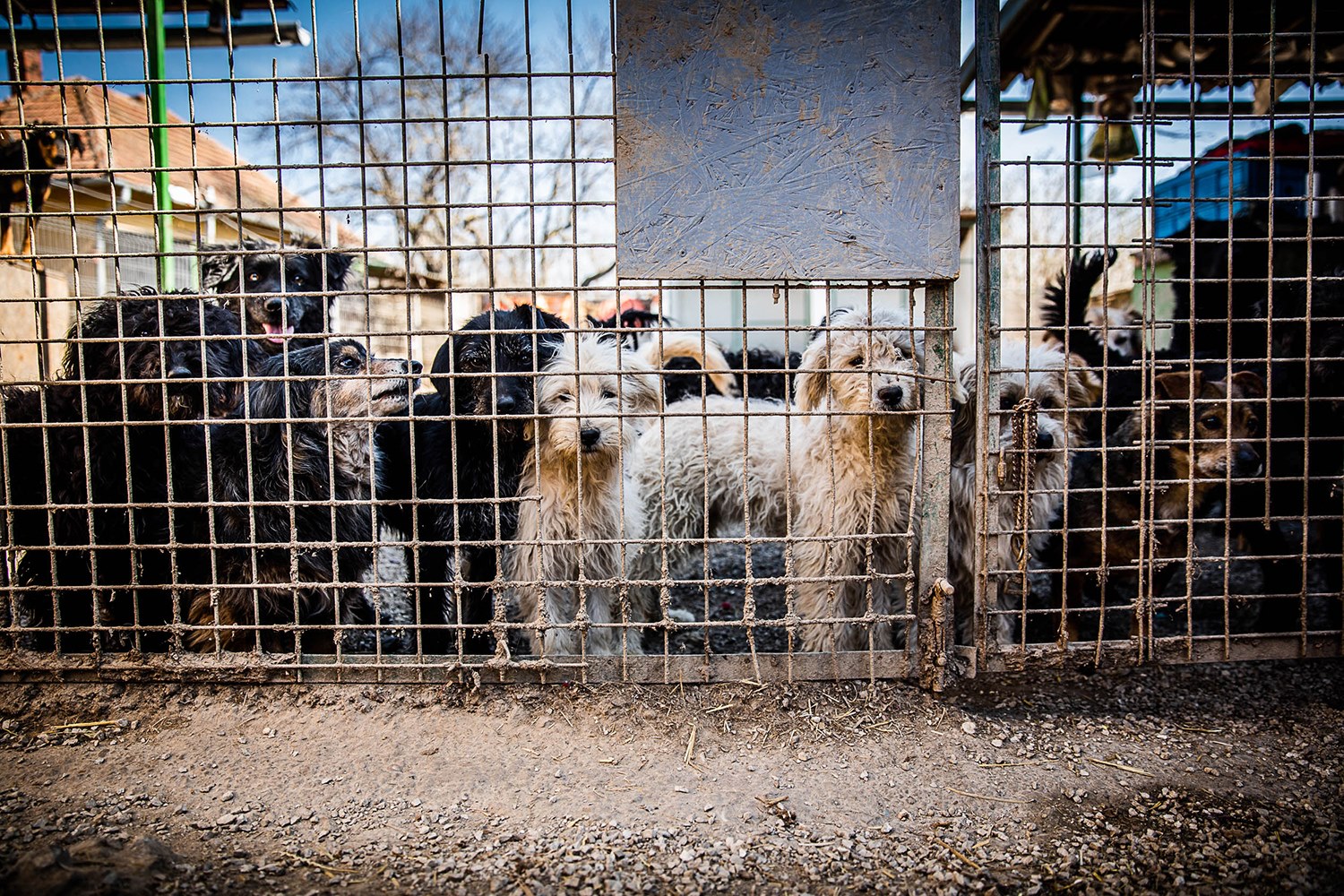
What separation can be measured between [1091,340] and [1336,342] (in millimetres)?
1178

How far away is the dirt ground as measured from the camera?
2074 millimetres

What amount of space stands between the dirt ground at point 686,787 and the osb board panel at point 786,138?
1678 millimetres

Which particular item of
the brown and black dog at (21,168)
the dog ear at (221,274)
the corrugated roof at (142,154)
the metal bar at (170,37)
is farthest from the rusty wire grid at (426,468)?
the corrugated roof at (142,154)

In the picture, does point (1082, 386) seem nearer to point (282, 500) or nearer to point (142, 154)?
point (282, 500)

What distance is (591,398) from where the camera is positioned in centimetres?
349

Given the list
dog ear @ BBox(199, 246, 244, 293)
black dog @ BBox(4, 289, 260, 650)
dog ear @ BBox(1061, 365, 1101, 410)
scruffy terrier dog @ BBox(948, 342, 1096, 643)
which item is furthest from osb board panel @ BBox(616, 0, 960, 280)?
dog ear @ BBox(199, 246, 244, 293)

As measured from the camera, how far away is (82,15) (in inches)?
301

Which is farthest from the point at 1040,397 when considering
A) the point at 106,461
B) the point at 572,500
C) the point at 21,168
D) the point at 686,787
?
the point at 21,168

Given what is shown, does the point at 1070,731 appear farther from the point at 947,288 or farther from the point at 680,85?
the point at 680,85

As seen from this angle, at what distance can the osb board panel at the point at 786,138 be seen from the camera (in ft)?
8.96

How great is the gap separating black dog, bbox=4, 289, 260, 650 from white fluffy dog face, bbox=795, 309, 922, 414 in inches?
98.4

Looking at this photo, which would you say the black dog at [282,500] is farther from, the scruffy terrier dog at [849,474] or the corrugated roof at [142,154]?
the corrugated roof at [142,154]

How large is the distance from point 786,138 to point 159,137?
413 cm

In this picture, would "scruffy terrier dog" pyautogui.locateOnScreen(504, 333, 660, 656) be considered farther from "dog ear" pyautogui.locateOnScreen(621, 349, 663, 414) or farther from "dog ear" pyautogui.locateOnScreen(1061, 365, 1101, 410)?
"dog ear" pyautogui.locateOnScreen(1061, 365, 1101, 410)
